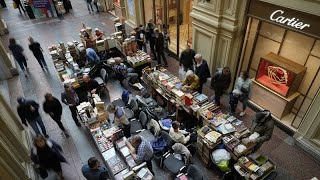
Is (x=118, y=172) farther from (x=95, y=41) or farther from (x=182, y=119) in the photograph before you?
(x=95, y=41)

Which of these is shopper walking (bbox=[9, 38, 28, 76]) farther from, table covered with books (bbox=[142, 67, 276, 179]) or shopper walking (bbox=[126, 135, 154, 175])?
shopper walking (bbox=[126, 135, 154, 175])

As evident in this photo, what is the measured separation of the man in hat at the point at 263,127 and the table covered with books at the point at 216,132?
11cm

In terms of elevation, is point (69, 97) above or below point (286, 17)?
below

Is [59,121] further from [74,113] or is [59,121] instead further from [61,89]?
[61,89]

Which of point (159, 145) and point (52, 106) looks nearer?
point (159, 145)

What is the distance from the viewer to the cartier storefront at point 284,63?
6.21 m

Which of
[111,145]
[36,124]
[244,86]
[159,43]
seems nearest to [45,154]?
[111,145]

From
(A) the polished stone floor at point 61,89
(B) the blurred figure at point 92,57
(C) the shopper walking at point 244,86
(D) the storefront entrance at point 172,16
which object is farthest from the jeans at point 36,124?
(D) the storefront entrance at point 172,16

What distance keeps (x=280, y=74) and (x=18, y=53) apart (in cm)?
1065

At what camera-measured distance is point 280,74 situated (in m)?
7.24

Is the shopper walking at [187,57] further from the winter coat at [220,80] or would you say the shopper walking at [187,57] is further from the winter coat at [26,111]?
the winter coat at [26,111]

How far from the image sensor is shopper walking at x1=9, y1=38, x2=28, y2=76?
9.86 meters

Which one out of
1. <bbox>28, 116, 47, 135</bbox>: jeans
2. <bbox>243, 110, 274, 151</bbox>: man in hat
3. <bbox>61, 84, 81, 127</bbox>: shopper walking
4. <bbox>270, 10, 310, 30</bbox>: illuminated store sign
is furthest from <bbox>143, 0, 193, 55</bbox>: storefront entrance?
<bbox>28, 116, 47, 135</bbox>: jeans

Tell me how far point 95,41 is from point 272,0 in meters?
7.56
